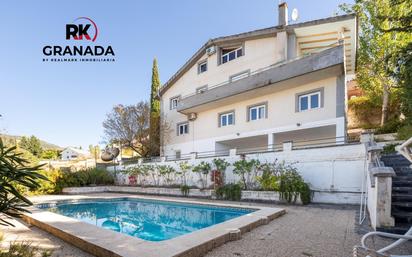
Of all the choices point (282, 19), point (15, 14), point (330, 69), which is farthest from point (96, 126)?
point (330, 69)

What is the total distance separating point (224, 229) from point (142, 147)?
1999cm

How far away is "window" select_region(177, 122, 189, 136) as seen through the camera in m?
21.9

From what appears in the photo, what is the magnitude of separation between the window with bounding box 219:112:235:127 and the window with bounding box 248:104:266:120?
60.6 inches

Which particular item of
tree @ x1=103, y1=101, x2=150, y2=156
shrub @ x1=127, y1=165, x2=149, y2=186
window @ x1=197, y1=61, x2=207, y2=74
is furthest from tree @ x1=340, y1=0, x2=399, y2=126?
tree @ x1=103, y1=101, x2=150, y2=156

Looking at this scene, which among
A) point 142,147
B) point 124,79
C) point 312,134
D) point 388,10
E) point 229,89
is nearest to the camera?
point 312,134

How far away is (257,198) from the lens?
37.4 feet

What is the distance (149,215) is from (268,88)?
422 inches

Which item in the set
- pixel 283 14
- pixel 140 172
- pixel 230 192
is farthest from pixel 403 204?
pixel 140 172

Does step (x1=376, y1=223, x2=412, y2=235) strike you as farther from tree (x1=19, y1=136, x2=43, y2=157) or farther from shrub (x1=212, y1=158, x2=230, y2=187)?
tree (x1=19, y1=136, x2=43, y2=157)

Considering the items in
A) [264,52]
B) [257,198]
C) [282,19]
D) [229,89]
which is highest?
[282,19]

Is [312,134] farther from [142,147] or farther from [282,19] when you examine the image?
[142,147]

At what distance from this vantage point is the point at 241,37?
18109mm

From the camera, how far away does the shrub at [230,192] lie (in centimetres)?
1191

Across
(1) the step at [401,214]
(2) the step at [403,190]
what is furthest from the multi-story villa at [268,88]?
(1) the step at [401,214]
